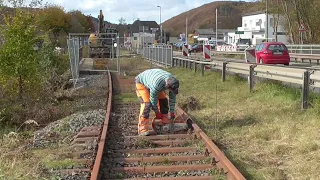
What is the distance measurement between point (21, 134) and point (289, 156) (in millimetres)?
5396

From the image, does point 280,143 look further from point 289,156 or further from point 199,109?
point 199,109

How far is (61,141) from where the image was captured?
26.8 ft

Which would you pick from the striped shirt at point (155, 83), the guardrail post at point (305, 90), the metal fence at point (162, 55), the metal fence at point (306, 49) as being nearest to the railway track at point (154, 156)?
the striped shirt at point (155, 83)

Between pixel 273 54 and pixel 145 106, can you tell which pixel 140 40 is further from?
pixel 145 106

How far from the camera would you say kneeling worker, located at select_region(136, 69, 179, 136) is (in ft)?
26.0

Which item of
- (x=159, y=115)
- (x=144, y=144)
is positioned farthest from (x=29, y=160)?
(x=159, y=115)

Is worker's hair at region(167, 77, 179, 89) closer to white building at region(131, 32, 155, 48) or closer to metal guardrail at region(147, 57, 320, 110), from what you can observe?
metal guardrail at region(147, 57, 320, 110)

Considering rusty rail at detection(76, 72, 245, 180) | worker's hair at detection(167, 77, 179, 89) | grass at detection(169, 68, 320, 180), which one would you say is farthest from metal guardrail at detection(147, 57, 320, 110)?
worker's hair at detection(167, 77, 179, 89)

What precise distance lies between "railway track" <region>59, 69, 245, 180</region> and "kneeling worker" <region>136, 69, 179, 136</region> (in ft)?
1.14

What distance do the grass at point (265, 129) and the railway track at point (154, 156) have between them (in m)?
0.32

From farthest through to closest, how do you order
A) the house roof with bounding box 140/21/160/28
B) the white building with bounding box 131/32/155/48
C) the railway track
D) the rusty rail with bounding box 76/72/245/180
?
the house roof with bounding box 140/21/160/28 → the white building with bounding box 131/32/155/48 → the railway track → the rusty rail with bounding box 76/72/245/180

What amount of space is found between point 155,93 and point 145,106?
→ 14.2 inches

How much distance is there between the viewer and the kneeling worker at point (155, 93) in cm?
792

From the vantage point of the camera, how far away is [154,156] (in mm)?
6789
